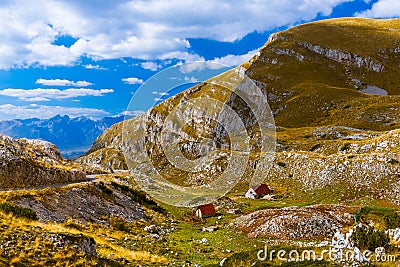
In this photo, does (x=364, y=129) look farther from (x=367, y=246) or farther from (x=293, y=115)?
(x=367, y=246)

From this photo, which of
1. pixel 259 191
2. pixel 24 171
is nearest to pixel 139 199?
pixel 24 171

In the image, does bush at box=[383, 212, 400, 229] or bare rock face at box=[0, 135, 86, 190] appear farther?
bare rock face at box=[0, 135, 86, 190]

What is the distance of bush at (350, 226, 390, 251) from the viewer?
1806cm

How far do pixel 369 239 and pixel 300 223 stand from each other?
16991mm

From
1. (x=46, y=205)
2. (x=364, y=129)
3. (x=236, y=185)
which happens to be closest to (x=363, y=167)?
(x=236, y=185)

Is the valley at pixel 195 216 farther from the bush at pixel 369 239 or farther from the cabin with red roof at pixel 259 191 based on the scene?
the cabin with red roof at pixel 259 191

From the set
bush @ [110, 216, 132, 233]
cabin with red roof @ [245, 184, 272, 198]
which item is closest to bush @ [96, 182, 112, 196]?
bush @ [110, 216, 132, 233]

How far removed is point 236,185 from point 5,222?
238 feet

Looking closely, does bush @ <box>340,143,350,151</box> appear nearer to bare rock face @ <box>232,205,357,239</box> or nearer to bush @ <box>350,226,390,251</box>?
bare rock face @ <box>232,205,357,239</box>

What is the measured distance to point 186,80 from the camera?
33062mm

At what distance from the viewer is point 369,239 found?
18.6 metres

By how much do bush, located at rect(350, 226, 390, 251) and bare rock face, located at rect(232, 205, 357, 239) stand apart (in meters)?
14.3

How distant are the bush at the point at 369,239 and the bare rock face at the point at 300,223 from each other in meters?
14.3

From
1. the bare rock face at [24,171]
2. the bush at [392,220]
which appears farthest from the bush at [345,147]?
the bare rock face at [24,171]
